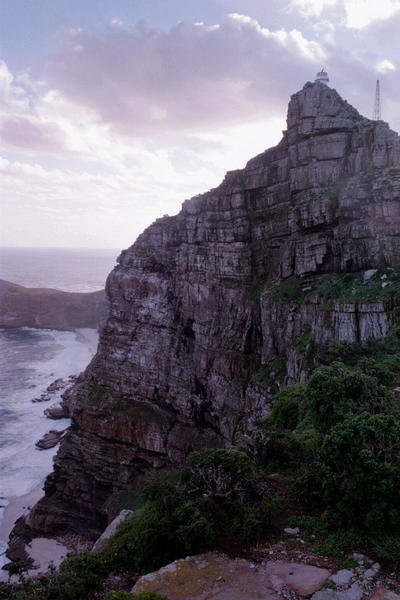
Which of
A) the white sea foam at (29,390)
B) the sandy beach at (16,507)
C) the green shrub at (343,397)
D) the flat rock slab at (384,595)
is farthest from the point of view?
the white sea foam at (29,390)

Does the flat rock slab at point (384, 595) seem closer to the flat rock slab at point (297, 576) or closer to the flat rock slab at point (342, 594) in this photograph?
the flat rock slab at point (342, 594)

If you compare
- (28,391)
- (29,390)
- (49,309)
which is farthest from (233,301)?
(49,309)

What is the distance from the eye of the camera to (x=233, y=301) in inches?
1417

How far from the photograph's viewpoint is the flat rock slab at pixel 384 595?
6.52 m

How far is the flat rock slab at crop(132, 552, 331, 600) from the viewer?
709 centimetres

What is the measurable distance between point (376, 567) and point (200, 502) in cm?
344

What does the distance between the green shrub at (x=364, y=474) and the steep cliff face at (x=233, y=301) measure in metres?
15.5

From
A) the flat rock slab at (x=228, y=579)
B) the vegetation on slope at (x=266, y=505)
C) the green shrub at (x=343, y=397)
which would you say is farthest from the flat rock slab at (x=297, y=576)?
the green shrub at (x=343, y=397)

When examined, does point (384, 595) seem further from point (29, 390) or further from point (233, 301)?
point (29, 390)

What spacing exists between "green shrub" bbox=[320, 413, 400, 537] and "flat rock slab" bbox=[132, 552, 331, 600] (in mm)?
1388

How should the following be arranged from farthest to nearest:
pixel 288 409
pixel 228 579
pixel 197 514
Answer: pixel 288 409 → pixel 197 514 → pixel 228 579

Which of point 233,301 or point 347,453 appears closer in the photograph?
point 347,453

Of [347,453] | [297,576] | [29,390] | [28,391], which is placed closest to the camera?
[297,576]

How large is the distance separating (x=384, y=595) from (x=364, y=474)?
2.01 m
